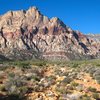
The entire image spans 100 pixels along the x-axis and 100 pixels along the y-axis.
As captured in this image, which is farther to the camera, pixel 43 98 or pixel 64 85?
pixel 64 85

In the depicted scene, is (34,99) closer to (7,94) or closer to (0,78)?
(7,94)

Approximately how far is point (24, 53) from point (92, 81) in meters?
168

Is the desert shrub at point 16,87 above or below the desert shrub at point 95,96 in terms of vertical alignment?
above

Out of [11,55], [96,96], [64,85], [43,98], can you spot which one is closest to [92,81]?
[64,85]

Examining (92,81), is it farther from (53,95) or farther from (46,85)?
(53,95)

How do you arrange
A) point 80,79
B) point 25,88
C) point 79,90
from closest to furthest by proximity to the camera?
1. point 25,88
2. point 79,90
3. point 80,79

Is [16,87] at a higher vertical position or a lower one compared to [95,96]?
higher

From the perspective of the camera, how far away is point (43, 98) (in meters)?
21.0

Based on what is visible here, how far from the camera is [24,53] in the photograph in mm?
196375

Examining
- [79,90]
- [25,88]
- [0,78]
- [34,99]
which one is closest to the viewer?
[34,99]

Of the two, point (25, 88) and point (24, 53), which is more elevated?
point (24, 53)

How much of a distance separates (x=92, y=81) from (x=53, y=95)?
902cm

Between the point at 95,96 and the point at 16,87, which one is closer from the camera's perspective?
the point at 95,96

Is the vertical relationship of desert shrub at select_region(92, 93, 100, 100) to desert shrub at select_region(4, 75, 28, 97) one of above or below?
below
